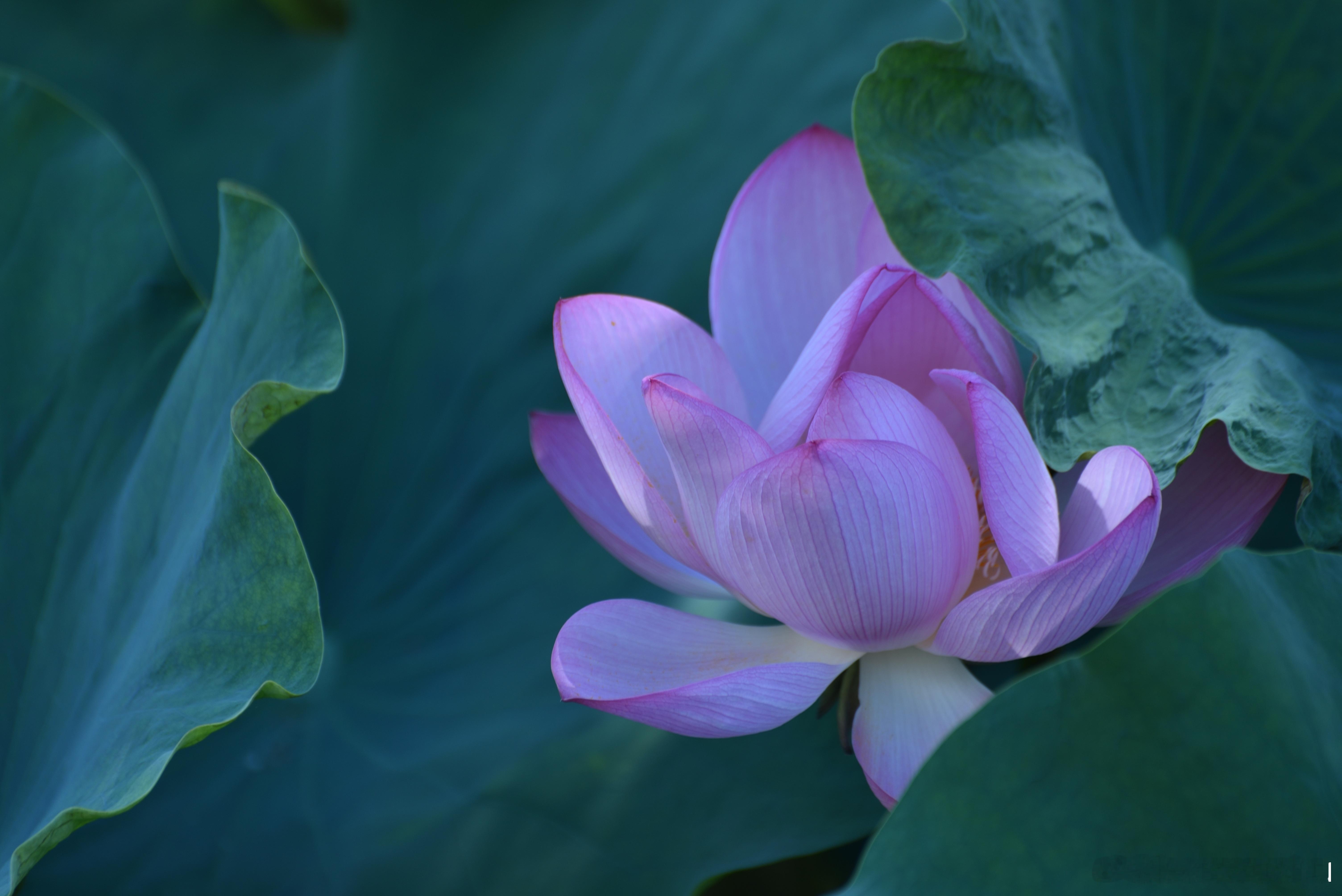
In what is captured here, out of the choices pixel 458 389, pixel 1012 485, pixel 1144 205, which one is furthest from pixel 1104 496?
pixel 458 389

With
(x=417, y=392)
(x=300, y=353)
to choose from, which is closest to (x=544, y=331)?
(x=417, y=392)

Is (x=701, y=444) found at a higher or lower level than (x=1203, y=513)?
higher

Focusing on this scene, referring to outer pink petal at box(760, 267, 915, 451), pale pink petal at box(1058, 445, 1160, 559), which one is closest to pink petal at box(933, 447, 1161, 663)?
pale pink petal at box(1058, 445, 1160, 559)

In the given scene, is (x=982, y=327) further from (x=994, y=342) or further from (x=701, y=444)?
(x=701, y=444)

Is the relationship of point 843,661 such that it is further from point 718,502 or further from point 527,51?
point 527,51

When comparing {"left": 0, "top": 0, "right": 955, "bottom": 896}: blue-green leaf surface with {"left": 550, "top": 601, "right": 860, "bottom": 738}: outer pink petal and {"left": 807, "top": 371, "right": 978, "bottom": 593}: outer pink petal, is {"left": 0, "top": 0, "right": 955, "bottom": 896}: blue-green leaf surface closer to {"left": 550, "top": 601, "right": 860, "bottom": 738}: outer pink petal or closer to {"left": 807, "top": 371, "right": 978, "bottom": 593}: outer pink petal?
{"left": 550, "top": 601, "right": 860, "bottom": 738}: outer pink petal

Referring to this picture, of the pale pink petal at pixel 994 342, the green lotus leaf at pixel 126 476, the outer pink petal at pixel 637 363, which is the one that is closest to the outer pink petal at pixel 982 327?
the pale pink petal at pixel 994 342
